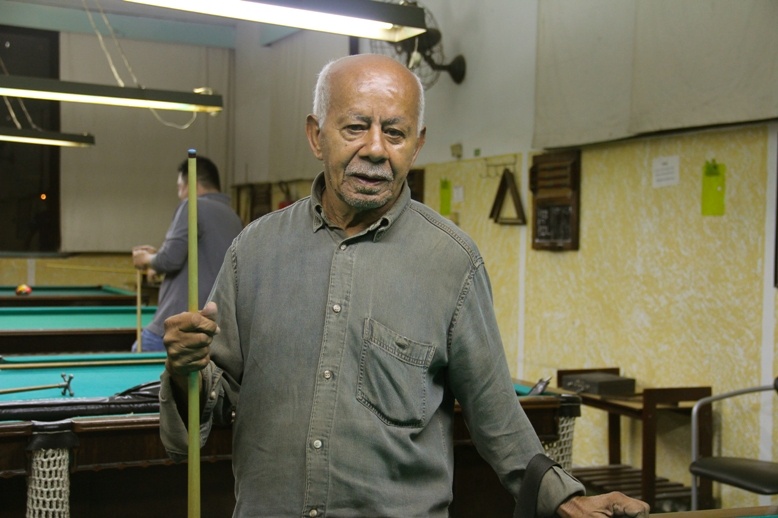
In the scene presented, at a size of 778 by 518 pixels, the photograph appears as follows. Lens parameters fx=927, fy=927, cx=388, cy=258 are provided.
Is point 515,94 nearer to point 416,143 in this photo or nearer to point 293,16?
point 293,16

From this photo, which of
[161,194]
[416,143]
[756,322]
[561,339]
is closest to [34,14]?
[161,194]

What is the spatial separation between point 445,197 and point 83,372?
3.25m

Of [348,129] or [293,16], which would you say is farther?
[293,16]

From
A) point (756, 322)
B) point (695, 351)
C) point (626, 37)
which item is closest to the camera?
point (756, 322)

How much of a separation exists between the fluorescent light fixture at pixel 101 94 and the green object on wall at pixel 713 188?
240 cm

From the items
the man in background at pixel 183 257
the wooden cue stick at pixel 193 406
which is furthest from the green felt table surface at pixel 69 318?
the wooden cue stick at pixel 193 406

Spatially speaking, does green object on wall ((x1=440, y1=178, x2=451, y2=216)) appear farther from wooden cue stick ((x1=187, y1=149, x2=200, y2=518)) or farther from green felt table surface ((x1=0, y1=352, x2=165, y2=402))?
wooden cue stick ((x1=187, y1=149, x2=200, y2=518))

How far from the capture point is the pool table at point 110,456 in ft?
7.68

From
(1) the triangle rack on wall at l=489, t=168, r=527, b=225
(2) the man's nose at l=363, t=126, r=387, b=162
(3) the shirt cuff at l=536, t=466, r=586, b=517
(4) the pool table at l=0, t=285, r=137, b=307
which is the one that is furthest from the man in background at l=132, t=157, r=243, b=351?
(3) the shirt cuff at l=536, t=466, r=586, b=517

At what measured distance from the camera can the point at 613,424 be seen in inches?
184

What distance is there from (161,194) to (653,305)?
631cm

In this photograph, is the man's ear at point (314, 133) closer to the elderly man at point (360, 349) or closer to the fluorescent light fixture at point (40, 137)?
the elderly man at point (360, 349)

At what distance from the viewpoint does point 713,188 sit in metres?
4.11

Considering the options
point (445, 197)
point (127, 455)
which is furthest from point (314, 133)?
point (445, 197)
